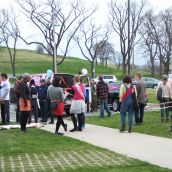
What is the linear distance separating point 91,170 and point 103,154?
6.14 ft

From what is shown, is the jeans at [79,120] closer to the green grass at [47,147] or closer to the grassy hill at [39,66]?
the green grass at [47,147]

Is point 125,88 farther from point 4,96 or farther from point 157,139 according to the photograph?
point 4,96

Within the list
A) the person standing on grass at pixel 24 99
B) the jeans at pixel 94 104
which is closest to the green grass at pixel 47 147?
the person standing on grass at pixel 24 99

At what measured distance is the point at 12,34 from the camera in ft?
176

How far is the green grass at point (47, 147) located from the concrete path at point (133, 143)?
38 cm

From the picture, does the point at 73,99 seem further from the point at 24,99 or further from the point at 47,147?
the point at 47,147

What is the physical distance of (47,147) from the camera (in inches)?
447

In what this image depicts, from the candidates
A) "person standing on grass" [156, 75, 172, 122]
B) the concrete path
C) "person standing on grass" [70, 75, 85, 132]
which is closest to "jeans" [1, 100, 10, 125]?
the concrete path

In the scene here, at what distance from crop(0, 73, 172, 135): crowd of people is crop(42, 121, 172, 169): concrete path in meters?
0.65

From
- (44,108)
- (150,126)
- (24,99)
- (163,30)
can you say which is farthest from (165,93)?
(163,30)

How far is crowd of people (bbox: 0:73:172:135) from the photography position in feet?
47.2

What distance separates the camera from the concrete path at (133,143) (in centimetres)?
981

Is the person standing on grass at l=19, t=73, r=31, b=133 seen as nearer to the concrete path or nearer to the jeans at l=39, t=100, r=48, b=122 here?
the concrete path

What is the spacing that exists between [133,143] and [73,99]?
3645 millimetres
